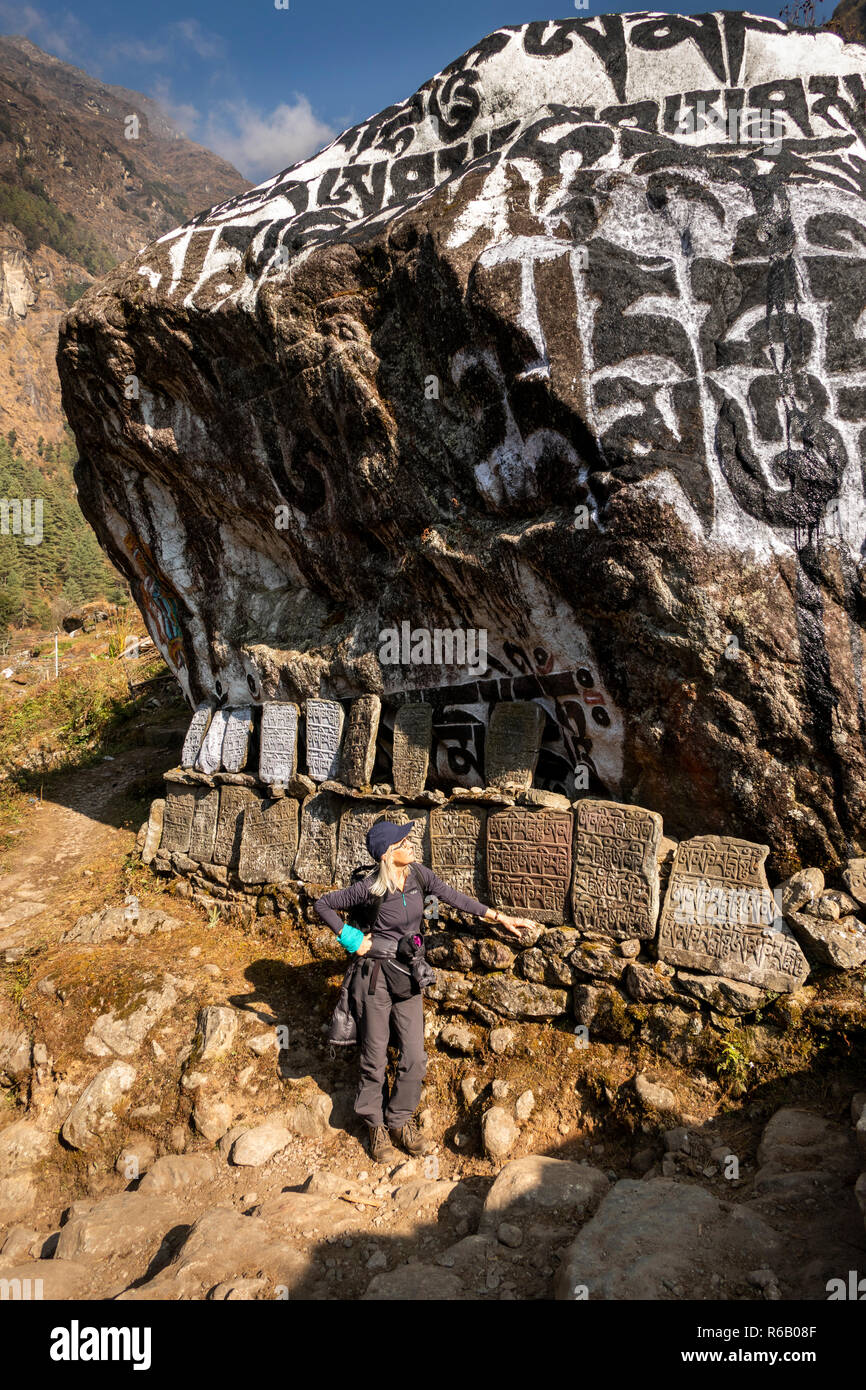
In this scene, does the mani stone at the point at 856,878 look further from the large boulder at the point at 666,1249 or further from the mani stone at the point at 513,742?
the mani stone at the point at 513,742

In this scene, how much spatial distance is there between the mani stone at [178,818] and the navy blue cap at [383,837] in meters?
3.75

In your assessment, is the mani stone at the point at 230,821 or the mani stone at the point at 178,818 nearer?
the mani stone at the point at 230,821

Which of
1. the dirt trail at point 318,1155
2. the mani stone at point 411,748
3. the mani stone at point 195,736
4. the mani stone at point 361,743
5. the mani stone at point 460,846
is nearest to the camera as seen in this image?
the dirt trail at point 318,1155

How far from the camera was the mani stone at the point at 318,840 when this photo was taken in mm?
6145

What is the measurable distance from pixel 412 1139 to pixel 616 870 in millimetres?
1849

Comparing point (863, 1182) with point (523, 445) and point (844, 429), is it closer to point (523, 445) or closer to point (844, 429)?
point (844, 429)

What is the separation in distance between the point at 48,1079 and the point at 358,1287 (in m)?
2.97

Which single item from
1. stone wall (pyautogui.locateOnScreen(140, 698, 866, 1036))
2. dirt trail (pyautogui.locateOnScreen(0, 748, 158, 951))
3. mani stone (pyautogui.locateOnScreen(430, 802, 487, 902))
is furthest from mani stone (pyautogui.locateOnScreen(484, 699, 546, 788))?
dirt trail (pyautogui.locateOnScreen(0, 748, 158, 951))

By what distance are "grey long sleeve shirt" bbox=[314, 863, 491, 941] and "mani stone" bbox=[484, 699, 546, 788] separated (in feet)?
3.42

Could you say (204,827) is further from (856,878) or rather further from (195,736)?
(856,878)

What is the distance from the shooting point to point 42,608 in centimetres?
3181

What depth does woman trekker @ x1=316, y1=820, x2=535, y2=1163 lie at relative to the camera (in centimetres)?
429

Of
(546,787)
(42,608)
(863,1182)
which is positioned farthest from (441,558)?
(42,608)

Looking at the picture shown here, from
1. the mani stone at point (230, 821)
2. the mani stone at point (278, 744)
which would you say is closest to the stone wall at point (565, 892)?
the mani stone at point (278, 744)
